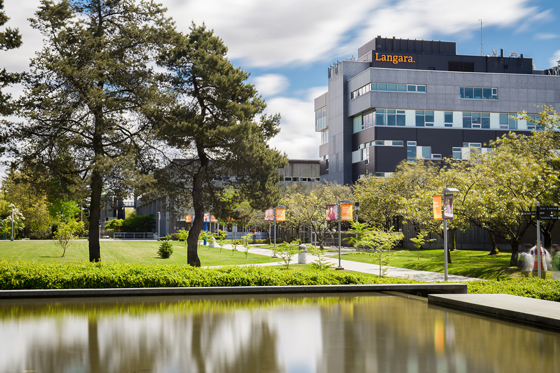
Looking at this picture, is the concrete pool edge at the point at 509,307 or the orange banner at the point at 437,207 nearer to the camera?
the concrete pool edge at the point at 509,307

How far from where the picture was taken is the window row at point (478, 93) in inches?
2589

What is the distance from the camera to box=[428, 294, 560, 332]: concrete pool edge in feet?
35.4

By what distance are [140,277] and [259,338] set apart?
7.18 meters

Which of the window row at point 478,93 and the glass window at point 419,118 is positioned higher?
the window row at point 478,93

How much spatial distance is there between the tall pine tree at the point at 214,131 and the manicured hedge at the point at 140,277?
375 inches

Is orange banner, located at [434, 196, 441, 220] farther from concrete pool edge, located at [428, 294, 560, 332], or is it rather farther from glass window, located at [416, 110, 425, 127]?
glass window, located at [416, 110, 425, 127]

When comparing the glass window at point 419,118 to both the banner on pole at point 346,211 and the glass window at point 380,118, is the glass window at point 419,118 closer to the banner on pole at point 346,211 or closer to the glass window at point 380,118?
the glass window at point 380,118

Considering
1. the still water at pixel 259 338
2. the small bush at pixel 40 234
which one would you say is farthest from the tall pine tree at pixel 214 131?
the small bush at pixel 40 234

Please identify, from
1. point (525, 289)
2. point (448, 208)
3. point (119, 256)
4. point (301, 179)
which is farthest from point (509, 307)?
point (301, 179)

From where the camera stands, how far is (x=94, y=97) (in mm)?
22938

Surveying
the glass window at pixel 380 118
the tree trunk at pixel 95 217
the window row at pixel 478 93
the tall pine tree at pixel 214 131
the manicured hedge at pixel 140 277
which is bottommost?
the manicured hedge at pixel 140 277

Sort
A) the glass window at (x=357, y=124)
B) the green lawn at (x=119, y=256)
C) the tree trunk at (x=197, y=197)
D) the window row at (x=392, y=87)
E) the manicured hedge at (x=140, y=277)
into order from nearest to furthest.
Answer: the manicured hedge at (x=140, y=277), the tree trunk at (x=197, y=197), the green lawn at (x=119, y=256), the window row at (x=392, y=87), the glass window at (x=357, y=124)

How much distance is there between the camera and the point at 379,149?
62.8 m

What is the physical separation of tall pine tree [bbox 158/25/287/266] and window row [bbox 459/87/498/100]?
45061 mm
